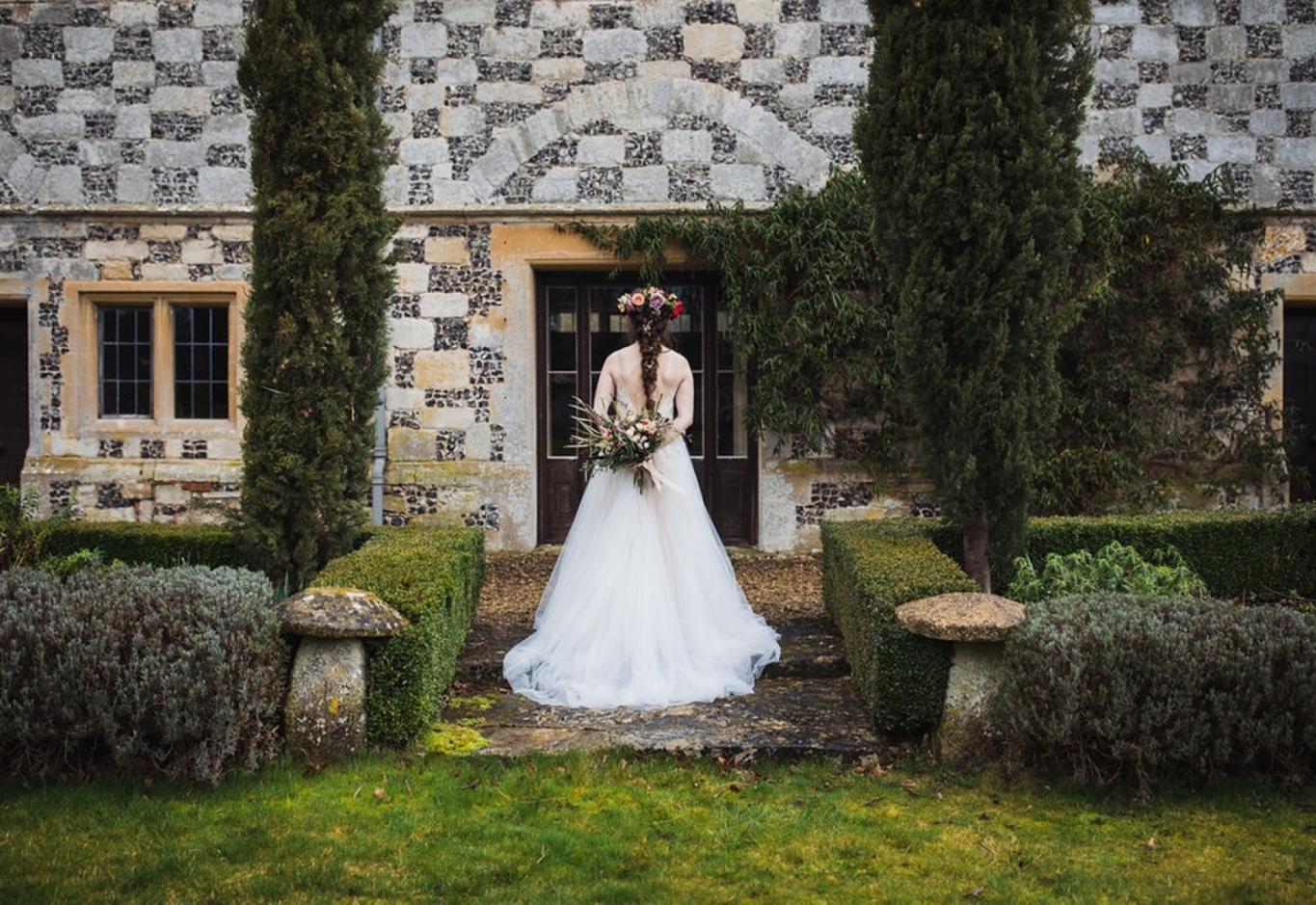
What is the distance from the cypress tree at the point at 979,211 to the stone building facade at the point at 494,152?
3705mm

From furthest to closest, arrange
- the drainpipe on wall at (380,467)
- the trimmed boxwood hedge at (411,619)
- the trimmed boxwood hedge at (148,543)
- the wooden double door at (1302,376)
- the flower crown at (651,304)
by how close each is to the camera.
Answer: the wooden double door at (1302,376) → the drainpipe on wall at (380,467) → the trimmed boxwood hedge at (148,543) → the flower crown at (651,304) → the trimmed boxwood hedge at (411,619)

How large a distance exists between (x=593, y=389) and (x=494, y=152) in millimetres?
2190

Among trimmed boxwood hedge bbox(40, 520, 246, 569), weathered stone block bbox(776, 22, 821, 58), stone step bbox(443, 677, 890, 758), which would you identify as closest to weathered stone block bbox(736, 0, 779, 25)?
weathered stone block bbox(776, 22, 821, 58)

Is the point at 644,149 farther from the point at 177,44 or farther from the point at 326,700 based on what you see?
the point at 326,700

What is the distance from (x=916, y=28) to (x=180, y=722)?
15.5ft

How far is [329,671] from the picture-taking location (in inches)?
180

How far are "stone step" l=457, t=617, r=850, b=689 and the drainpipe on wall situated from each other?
9.57 feet

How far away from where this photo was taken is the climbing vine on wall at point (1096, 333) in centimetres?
934

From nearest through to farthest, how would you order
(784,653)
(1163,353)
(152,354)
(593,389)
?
(784,653) → (1163,353) → (152,354) → (593,389)

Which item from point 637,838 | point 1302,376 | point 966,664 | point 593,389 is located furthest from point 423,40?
point 1302,376

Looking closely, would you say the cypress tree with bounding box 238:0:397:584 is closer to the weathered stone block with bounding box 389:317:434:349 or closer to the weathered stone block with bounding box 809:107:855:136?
the weathered stone block with bounding box 389:317:434:349

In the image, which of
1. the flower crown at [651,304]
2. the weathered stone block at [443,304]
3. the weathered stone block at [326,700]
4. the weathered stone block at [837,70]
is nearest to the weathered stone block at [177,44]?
the weathered stone block at [443,304]

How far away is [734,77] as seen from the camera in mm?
9578

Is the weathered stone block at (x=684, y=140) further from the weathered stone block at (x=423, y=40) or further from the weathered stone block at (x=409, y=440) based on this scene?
the weathered stone block at (x=409, y=440)
